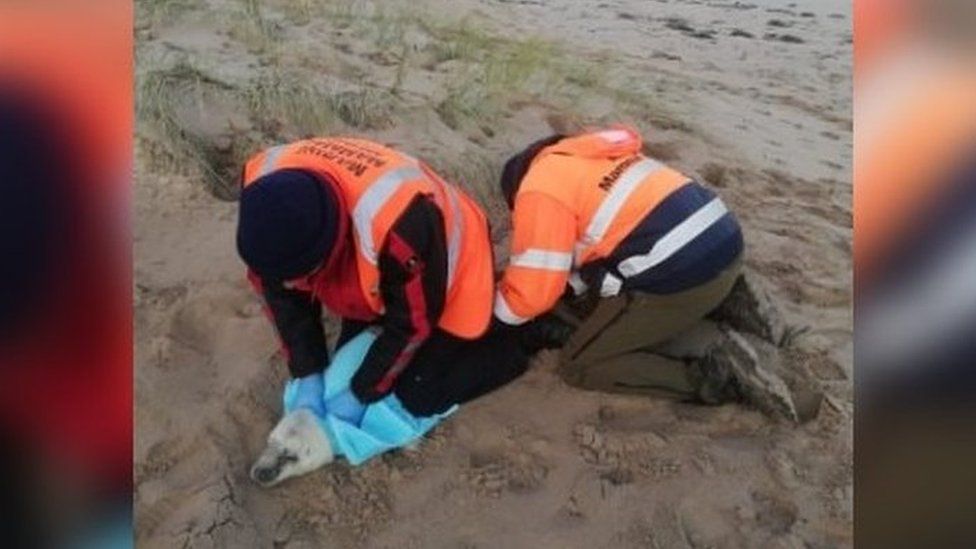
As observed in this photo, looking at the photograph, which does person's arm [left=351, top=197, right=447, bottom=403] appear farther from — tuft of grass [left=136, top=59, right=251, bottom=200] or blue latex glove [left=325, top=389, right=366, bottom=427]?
tuft of grass [left=136, top=59, right=251, bottom=200]

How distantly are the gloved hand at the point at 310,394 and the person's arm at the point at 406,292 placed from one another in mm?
54

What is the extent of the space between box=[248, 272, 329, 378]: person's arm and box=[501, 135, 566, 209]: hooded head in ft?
1.11

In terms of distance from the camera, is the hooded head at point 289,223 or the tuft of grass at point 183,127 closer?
the hooded head at point 289,223

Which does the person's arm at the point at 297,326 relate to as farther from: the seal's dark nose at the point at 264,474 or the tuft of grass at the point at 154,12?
the tuft of grass at the point at 154,12

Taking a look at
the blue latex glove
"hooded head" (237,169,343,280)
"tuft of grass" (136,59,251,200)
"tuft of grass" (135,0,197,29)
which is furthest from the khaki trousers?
"tuft of grass" (135,0,197,29)

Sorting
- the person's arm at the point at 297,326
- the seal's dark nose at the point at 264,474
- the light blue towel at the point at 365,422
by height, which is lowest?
the seal's dark nose at the point at 264,474

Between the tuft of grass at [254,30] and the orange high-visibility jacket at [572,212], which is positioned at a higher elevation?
the tuft of grass at [254,30]

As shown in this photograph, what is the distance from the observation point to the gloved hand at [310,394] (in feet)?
→ 6.89

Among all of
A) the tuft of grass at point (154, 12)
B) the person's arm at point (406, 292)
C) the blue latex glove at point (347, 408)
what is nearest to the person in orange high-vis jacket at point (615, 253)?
the person's arm at point (406, 292)

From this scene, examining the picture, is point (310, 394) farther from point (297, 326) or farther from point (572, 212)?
point (572, 212)

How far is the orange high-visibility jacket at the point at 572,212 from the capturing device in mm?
2082

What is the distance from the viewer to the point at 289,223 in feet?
6.25

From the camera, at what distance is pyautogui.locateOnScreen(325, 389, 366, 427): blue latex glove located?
2.09m

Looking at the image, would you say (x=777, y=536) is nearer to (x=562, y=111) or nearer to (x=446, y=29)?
(x=562, y=111)
